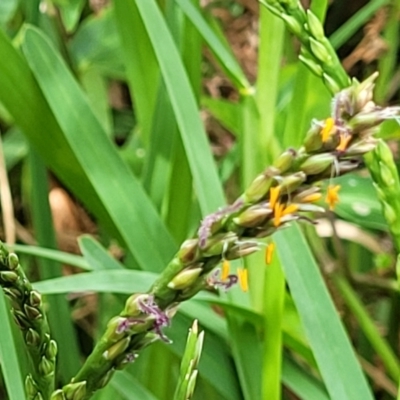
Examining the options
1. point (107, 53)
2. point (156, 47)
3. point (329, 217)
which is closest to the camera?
point (156, 47)

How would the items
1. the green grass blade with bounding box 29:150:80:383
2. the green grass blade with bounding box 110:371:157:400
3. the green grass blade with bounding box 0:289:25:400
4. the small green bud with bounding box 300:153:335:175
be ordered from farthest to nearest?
1. the green grass blade with bounding box 29:150:80:383
2. the green grass blade with bounding box 110:371:157:400
3. the green grass blade with bounding box 0:289:25:400
4. the small green bud with bounding box 300:153:335:175

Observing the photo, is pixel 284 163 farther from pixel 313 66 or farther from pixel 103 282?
pixel 103 282

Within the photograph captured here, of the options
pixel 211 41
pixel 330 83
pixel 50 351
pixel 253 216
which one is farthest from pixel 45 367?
pixel 211 41

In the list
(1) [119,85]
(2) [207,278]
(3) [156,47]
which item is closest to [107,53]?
(1) [119,85]

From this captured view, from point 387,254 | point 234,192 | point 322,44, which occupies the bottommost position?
point 387,254

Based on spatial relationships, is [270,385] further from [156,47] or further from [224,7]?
[224,7]

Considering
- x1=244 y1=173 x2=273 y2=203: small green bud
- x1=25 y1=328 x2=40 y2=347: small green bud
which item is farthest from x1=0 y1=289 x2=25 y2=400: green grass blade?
x1=244 y1=173 x2=273 y2=203: small green bud

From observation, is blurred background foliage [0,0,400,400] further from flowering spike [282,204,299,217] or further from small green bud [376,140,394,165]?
flowering spike [282,204,299,217]
